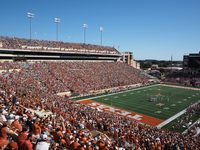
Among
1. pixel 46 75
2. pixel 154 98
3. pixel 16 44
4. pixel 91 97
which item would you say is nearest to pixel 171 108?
pixel 154 98

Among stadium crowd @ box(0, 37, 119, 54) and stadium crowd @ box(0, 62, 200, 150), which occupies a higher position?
stadium crowd @ box(0, 37, 119, 54)

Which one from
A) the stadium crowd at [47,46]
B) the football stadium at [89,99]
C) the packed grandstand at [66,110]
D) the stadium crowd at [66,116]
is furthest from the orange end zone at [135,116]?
the stadium crowd at [47,46]

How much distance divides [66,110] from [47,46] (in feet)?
98.6

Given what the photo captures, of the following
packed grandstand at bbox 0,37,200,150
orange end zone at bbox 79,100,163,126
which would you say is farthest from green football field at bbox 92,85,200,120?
packed grandstand at bbox 0,37,200,150

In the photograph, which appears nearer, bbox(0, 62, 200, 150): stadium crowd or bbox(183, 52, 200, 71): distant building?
bbox(0, 62, 200, 150): stadium crowd

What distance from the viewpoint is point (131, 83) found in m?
51.0

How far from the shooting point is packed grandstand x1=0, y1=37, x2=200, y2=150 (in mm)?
8625

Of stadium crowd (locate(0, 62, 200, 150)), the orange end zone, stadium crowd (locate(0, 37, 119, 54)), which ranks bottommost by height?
the orange end zone

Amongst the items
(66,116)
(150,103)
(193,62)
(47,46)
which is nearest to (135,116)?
(150,103)

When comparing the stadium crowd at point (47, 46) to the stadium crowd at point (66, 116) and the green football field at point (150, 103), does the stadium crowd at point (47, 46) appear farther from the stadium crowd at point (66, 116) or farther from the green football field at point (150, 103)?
the green football field at point (150, 103)

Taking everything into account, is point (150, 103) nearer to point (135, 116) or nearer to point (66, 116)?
point (135, 116)

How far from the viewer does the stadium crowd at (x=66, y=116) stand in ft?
27.6

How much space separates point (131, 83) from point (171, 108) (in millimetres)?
18664

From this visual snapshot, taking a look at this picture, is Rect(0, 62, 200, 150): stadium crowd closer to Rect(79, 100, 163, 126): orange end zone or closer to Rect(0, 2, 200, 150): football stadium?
Rect(0, 2, 200, 150): football stadium
